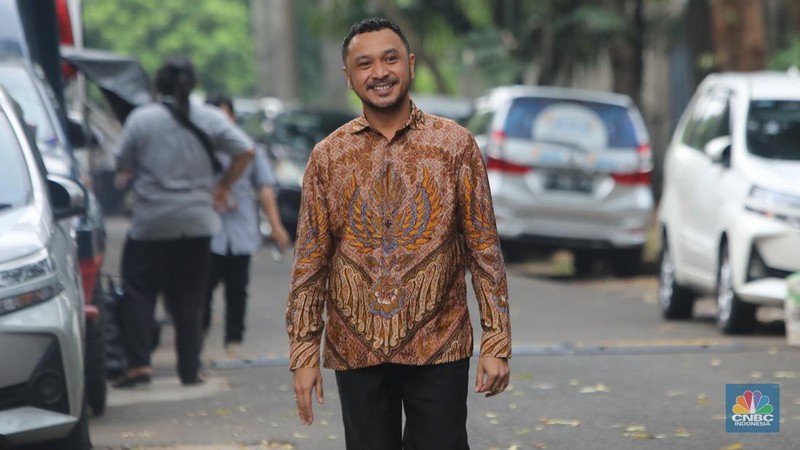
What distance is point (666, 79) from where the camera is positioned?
3544 centimetres

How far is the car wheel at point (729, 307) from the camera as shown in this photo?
12.3m

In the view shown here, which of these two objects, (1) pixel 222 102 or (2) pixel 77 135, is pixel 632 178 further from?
(2) pixel 77 135

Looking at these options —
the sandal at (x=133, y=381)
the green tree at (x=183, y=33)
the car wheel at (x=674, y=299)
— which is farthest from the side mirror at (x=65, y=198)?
the green tree at (x=183, y=33)

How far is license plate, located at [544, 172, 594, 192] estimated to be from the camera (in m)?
17.9

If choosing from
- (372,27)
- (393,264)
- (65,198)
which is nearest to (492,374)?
(393,264)

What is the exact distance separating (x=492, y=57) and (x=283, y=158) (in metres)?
5.84

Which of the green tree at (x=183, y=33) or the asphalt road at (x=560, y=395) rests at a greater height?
the asphalt road at (x=560, y=395)

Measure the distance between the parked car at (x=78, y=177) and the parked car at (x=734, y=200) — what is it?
4.31 metres

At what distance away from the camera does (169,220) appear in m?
10.3

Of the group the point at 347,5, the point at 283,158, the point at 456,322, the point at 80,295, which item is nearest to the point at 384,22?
the point at 456,322

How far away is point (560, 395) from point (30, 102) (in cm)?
327

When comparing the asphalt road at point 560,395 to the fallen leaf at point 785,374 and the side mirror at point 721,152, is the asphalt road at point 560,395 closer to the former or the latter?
the fallen leaf at point 785,374

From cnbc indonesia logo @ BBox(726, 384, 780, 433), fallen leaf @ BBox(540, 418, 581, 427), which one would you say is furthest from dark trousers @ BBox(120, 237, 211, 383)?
cnbc indonesia logo @ BBox(726, 384, 780, 433)

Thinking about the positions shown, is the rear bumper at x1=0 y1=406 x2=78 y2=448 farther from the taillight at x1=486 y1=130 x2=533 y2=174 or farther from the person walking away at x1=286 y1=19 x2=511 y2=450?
the taillight at x1=486 y1=130 x2=533 y2=174
